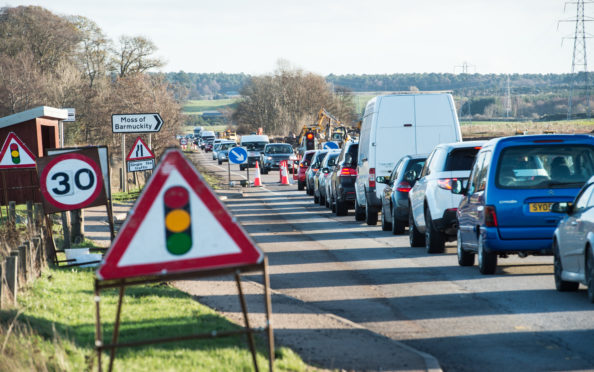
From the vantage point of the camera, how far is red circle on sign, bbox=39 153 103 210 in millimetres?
12922

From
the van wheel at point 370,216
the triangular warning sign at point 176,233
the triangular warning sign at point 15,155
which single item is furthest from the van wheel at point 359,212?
the triangular warning sign at point 176,233

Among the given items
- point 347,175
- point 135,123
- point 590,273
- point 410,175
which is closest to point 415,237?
point 410,175

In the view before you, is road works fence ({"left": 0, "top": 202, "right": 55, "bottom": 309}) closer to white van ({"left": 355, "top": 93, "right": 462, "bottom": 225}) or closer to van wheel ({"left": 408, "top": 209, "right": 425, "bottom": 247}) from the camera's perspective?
van wheel ({"left": 408, "top": 209, "right": 425, "bottom": 247})

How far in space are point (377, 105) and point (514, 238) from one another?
27.9 feet

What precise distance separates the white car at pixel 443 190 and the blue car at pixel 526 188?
2.56 meters

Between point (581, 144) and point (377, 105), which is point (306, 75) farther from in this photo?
point (581, 144)

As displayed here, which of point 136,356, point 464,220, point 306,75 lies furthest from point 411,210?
point 306,75

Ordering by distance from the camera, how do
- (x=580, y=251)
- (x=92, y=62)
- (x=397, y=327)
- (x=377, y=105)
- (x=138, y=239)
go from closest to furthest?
(x=138, y=239) → (x=397, y=327) → (x=580, y=251) → (x=377, y=105) → (x=92, y=62)

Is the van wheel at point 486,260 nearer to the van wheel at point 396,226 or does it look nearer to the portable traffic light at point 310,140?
the van wheel at point 396,226

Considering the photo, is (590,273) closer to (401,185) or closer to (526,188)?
(526,188)

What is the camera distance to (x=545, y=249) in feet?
39.4

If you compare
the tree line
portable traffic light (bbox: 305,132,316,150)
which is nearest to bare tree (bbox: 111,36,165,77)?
the tree line

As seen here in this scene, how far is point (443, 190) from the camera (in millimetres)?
15039

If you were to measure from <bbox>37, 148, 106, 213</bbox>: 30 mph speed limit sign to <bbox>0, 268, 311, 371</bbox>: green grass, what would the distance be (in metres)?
2.28
